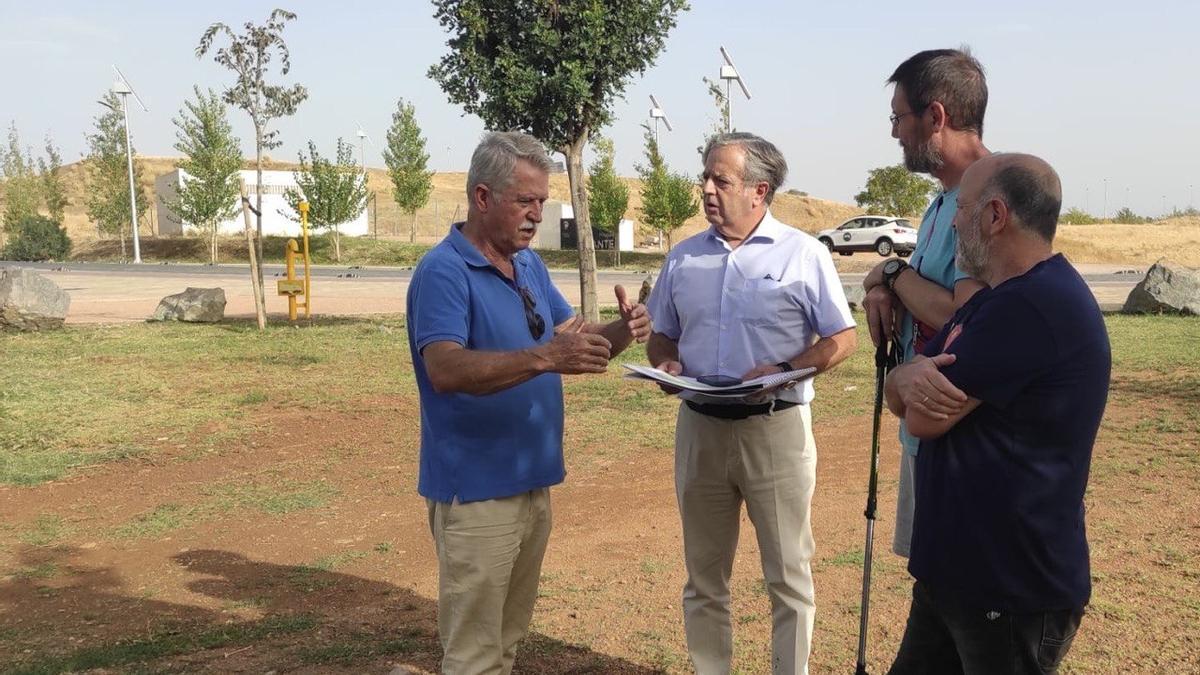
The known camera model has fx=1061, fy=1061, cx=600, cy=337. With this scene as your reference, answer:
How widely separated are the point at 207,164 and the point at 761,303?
147ft

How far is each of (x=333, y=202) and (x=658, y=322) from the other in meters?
40.0

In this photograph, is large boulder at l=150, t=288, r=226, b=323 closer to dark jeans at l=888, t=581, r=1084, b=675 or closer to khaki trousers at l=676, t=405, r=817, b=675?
khaki trousers at l=676, t=405, r=817, b=675

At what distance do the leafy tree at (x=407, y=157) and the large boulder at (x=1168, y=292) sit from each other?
36902mm

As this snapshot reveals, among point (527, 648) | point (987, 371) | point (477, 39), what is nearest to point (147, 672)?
point (527, 648)

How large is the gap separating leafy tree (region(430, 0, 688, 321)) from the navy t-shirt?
11.9 meters

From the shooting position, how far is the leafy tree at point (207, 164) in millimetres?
43906

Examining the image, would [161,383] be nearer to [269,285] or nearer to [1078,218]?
[269,285]

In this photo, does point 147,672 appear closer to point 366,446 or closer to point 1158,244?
point 366,446

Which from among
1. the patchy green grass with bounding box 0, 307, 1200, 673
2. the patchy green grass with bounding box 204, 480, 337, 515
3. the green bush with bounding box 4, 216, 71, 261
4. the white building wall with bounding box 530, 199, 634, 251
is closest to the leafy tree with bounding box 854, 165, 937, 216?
the white building wall with bounding box 530, 199, 634, 251

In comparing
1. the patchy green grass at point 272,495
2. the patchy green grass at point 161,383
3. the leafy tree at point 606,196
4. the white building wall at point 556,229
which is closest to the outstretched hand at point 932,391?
the patchy green grass at point 272,495

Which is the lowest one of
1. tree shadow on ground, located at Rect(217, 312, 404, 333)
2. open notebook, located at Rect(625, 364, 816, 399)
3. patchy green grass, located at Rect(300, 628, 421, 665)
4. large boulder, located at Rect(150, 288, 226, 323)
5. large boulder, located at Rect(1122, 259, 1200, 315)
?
patchy green grass, located at Rect(300, 628, 421, 665)

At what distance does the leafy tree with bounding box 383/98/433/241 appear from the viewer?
50.2 metres

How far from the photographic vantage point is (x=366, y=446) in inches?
353

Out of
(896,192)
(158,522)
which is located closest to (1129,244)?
(896,192)
